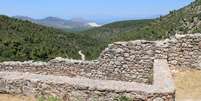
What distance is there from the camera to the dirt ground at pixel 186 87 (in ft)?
37.2

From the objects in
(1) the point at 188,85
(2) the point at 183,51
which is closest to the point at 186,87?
(1) the point at 188,85

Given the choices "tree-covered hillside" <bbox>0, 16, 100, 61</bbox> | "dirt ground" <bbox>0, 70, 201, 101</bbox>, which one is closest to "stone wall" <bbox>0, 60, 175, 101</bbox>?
"dirt ground" <bbox>0, 70, 201, 101</bbox>

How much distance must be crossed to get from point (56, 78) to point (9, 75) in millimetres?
1501

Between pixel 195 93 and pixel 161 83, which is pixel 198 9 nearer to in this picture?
pixel 195 93

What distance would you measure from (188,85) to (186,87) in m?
0.20

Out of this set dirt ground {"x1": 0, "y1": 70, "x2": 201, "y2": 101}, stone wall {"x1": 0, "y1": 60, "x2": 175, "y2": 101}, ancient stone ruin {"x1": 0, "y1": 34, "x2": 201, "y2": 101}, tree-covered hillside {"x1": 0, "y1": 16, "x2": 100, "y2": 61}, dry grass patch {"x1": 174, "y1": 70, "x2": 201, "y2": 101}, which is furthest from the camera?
tree-covered hillside {"x1": 0, "y1": 16, "x2": 100, "y2": 61}

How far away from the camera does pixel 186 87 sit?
45.8 feet

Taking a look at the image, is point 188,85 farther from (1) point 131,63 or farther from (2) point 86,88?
(2) point 86,88

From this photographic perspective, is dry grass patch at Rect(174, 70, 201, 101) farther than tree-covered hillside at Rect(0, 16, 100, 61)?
No

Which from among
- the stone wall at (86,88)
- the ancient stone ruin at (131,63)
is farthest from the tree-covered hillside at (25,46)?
the stone wall at (86,88)

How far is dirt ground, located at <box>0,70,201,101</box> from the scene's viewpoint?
1133cm

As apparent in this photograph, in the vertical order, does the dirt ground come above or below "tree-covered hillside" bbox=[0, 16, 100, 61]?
above

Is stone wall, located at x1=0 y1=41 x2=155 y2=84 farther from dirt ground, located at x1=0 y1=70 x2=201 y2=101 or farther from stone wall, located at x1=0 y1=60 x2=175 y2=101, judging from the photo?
stone wall, located at x1=0 y1=60 x2=175 y2=101

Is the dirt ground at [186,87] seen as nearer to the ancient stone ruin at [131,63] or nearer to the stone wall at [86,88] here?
the stone wall at [86,88]
